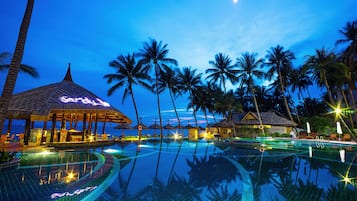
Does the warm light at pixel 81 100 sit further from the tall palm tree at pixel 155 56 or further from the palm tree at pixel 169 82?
the palm tree at pixel 169 82

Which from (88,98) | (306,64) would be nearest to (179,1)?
(88,98)

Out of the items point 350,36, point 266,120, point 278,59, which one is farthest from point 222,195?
point 278,59

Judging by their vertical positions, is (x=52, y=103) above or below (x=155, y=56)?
below

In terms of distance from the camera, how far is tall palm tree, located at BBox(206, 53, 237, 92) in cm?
2817

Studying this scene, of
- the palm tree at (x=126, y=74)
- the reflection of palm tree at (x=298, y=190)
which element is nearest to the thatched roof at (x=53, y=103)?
the palm tree at (x=126, y=74)

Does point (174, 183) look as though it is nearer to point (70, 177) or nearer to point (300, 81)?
point (70, 177)

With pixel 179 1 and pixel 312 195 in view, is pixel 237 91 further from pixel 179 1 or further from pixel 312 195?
pixel 312 195

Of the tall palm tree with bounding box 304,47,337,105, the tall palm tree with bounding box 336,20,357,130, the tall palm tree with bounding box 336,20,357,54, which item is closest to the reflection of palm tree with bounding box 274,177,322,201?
the tall palm tree with bounding box 304,47,337,105

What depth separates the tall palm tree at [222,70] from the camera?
28172 millimetres

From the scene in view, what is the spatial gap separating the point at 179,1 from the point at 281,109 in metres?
30.5

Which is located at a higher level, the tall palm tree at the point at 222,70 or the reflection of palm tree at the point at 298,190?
the tall palm tree at the point at 222,70

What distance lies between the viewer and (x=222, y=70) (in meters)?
28.3

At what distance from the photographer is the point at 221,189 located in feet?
16.7

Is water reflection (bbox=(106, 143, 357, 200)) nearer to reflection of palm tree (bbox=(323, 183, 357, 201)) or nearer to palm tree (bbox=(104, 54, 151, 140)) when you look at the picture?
reflection of palm tree (bbox=(323, 183, 357, 201))
